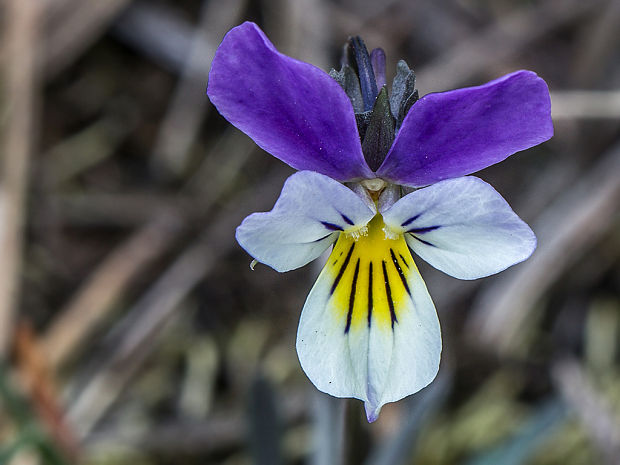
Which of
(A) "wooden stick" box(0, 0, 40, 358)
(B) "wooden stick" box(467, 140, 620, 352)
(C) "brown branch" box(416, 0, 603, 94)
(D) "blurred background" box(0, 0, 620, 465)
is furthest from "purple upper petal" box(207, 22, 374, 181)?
(C) "brown branch" box(416, 0, 603, 94)

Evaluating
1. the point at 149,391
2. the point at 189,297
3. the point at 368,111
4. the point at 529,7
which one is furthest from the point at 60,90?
the point at 368,111

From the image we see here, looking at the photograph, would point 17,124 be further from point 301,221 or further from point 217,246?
point 301,221

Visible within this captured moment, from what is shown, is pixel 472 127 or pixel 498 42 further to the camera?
pixel 498 42

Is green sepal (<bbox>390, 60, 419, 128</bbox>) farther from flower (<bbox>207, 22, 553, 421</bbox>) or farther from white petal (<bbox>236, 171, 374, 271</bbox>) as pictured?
white petal (<bbox>236, 171, 374, 271</bbox>)

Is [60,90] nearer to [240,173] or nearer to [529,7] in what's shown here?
[240,173]

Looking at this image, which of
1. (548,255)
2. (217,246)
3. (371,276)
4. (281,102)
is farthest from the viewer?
(217,246)

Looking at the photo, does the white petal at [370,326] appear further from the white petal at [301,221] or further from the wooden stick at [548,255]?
the wooden stick at [548,255]

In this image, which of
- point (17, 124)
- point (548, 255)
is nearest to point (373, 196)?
point (548, 255)
